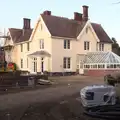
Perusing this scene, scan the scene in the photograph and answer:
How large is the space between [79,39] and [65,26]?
312 centimetres

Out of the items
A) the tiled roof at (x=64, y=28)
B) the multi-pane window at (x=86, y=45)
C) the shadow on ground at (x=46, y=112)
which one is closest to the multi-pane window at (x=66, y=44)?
the tiled roof at (x=64, y=28)

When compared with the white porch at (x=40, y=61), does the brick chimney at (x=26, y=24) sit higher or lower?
higher

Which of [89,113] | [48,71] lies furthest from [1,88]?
[48,71]

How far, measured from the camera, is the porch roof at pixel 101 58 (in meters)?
45.2

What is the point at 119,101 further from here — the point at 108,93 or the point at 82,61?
the point at 82,61

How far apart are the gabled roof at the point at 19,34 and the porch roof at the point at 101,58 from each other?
12222 mm

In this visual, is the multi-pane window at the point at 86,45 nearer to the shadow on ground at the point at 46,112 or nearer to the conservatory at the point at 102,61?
the conservatory at the point at 102,61

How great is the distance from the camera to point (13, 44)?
190 feet

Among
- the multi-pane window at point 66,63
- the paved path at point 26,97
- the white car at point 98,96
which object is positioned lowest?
the paved path at point 26,97

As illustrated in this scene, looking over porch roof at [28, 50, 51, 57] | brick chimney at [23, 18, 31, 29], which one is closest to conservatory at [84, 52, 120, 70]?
porch roof at [28, 50, 51, 57]

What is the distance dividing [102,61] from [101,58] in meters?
0.95

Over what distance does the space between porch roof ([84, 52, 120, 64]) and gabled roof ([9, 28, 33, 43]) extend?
40.1 ft

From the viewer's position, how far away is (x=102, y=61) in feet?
149

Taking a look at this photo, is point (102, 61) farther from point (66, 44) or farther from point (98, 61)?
point (66, 44)
